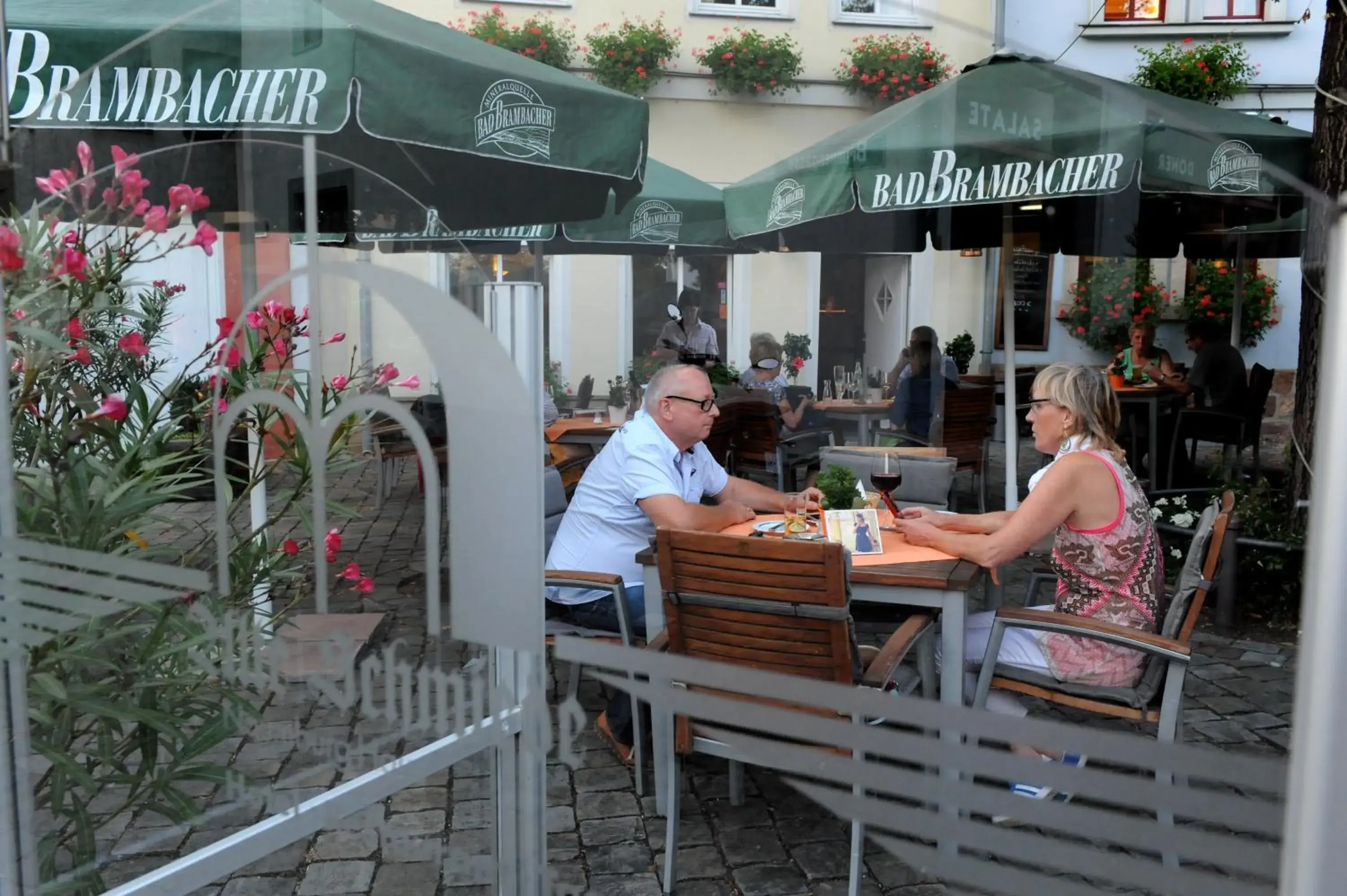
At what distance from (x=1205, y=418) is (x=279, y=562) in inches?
277

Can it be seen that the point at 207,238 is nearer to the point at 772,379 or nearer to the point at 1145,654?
the point at 772,379

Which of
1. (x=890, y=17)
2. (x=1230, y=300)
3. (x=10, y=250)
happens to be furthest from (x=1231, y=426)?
(x=10, y=250)

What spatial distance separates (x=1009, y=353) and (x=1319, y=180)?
2344mm

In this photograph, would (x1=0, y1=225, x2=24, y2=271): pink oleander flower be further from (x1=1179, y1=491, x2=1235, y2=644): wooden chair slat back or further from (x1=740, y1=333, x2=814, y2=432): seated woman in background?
(x1=1179, y1=491, x2=1235, y2=644): wooden chair slat back

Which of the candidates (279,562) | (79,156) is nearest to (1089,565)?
(279,562)

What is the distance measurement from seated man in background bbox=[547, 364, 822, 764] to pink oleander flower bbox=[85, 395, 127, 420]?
1.45 metres

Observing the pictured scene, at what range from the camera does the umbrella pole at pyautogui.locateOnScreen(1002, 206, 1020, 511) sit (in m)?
4.25

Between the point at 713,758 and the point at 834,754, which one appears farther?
the point at 713,758

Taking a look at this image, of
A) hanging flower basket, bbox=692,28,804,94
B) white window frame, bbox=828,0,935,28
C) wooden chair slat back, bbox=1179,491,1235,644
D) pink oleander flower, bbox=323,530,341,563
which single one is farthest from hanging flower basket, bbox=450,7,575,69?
wooden chair slat back, bbox=1179,491,1235,644

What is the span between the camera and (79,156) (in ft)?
7.26

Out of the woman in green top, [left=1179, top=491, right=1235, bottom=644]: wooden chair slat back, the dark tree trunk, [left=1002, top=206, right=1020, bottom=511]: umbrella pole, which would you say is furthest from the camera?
the woman in green top

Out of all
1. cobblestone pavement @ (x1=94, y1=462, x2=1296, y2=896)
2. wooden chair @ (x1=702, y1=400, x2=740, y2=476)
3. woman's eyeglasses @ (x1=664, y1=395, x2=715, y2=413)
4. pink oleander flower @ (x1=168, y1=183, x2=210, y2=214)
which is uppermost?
pink oleander flower @ (x1=168, y1=183, x2=210, y2=214)

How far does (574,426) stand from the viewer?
14.2ft

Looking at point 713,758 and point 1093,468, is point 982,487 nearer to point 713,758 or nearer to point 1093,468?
point 1093,468
